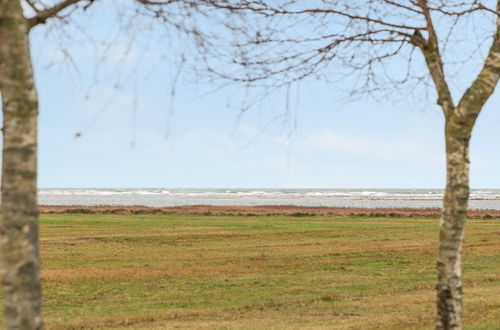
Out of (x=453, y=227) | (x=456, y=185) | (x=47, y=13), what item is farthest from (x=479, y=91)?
(x=47, y=13)

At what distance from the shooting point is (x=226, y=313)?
54.3 feet

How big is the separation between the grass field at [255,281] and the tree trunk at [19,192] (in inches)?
346

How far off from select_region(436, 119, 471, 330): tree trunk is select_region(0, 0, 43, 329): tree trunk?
512cm

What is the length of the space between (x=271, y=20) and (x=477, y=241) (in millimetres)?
33522

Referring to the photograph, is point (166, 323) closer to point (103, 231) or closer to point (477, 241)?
point (477, 241)

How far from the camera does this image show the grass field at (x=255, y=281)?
50.9ft

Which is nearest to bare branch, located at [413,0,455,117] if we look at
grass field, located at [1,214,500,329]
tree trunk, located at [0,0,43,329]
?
tree trunk, located at [0,0,43,329]

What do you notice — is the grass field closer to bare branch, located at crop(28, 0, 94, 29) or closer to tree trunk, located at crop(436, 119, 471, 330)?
tree trunk, located at crop(436, 119, 471, 330)

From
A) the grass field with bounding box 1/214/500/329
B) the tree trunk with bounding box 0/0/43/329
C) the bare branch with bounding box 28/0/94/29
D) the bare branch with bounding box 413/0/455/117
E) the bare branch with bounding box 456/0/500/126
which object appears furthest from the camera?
the grass field with bounding box 1/214/500/329

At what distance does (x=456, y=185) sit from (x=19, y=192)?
17.6 ft

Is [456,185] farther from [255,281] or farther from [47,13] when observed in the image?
[255,281]

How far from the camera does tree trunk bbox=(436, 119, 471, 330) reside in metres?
8.55

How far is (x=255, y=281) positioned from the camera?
22.8 meters

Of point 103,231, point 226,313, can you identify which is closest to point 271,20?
point 226,313
